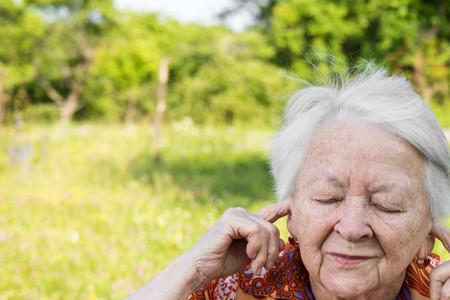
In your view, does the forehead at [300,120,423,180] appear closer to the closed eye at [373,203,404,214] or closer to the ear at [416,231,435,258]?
the closed eye at [373,203,404,214]

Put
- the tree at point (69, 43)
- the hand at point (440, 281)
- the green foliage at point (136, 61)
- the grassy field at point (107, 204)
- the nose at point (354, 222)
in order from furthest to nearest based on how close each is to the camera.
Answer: the tree at point (69, 43) < the green foliage at point (136, 61) < the grassy field at point (107, 204) < the hand at point (440, 281) < the nose at point (354, 222)

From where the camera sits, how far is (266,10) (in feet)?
55.5

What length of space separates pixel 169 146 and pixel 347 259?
34.8 feet

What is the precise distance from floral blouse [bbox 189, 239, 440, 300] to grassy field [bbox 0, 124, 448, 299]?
95cm

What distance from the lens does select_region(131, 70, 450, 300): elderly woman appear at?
160 cm

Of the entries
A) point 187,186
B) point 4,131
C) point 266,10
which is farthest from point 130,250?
point 266,10

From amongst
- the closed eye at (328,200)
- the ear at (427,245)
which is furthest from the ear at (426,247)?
the closed eye at (328,200)

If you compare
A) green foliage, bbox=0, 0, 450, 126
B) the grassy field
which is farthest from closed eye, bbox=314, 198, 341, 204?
green foliage, bbox=0, 0, 450, 126

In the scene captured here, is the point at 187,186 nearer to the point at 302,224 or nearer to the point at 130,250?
the point at 130,250

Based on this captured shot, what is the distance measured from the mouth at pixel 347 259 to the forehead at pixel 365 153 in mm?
205

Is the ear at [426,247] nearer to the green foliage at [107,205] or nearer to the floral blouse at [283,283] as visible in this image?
the floral blouse at [283,283]

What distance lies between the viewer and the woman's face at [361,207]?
1590 mm

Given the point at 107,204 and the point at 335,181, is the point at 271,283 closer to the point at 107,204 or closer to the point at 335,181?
the point at 335,181

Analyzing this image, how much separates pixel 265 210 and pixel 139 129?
1259 centimetres
